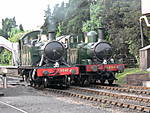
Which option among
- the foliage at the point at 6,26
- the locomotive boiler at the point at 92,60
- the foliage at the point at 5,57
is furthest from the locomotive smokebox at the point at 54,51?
the foliage at the point at 6,26

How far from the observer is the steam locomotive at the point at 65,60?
48.7ft

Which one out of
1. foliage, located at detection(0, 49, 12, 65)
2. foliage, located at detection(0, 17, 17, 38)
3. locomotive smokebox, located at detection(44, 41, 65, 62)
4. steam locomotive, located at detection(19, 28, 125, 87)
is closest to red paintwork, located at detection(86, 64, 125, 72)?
steam locomotive, located at detection(19, 28, 125, 87)

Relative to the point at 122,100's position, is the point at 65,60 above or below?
above

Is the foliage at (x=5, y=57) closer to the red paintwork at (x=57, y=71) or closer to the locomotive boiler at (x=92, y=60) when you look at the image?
the locomotive boiler at (x=92, y=60)

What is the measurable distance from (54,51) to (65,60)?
194cm

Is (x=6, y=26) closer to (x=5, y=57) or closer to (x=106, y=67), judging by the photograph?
Result: (x=5, y=57)

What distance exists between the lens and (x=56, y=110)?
29.2 feet

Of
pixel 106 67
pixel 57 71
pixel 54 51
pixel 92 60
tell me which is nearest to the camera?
pixel 57 71

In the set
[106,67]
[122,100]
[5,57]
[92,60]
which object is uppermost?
[5,57]

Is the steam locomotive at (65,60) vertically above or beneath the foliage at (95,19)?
beneath

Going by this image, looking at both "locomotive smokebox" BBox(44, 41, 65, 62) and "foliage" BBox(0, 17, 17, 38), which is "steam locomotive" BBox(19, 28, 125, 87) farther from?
"foliage" BBox(0, 17, 17, 38)

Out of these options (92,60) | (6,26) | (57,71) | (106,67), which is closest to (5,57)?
(6,26)

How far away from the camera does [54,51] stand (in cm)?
1488

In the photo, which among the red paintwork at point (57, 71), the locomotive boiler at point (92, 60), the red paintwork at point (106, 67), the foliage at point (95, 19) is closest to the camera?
the red paintwork at point (57, 71)
